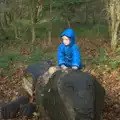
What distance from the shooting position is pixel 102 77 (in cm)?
1153

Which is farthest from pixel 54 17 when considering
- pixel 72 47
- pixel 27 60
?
pixel 72 47

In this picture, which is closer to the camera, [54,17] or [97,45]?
[97,45]

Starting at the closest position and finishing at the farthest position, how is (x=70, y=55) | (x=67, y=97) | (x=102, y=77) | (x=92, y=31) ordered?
(x=67, y=97)
(x=70, y=55)
(x=102, y=77)
(x=92, y=31)

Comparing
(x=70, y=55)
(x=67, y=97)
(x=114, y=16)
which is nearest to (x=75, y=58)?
(x=70, y=55)

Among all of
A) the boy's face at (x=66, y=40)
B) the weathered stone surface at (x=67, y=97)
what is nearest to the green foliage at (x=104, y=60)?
the boy's face at (x=66, y=40)

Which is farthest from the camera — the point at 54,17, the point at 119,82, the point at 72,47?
the point at 54,17

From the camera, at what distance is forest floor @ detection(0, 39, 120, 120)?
28.9 feet

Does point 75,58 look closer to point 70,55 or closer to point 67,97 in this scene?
point 70,55

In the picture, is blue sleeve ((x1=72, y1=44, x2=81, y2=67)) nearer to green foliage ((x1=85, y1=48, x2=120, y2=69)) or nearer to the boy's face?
the boy's face

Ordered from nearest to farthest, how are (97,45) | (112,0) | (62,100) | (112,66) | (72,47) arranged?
(62,100)
(72,47)
(112,66)
(112,0)
(97,45)

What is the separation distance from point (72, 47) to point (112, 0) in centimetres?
782

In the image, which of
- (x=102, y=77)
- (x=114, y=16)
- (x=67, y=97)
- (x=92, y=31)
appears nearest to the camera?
(x=67, y=97)

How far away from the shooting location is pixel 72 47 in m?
7.16

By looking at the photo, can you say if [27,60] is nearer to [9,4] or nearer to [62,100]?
[9,4]
